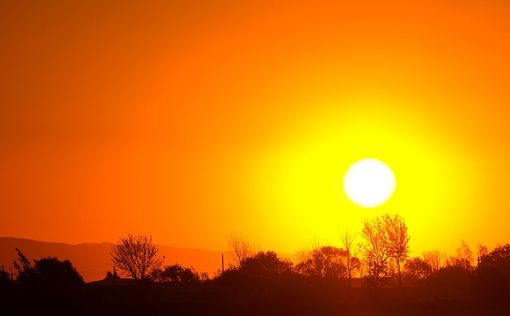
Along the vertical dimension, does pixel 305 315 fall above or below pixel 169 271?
below

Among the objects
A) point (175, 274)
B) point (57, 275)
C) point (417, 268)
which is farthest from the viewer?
point (417, 268)

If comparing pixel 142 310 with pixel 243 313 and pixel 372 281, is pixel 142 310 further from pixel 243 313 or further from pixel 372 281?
pixel 372 281

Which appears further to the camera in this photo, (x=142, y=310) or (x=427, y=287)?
Answer: (x=427, y=287)

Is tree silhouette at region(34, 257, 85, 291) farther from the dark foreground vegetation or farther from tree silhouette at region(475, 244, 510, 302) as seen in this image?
tree silhouette at region(475, 244, 510, 302)

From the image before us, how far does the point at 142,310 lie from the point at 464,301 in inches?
1057

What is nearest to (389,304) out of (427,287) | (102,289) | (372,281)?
(372,281)

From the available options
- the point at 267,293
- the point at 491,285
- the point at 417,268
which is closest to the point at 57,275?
the point at 267,293

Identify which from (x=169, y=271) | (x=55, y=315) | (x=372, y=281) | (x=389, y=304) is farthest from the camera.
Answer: (x=169, y=271)

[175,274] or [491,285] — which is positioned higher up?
[175,274]

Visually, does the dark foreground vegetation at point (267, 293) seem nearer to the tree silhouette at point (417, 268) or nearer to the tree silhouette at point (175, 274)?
the tree silhouette at point (175, 274)

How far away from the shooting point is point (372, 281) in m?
71.9

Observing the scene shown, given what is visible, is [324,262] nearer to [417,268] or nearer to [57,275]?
[417,268]

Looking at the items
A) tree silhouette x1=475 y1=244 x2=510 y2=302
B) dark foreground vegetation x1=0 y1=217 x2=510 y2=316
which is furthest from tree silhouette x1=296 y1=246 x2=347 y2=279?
tree silhouette x1=475 y1=244 x2=510 y2=302

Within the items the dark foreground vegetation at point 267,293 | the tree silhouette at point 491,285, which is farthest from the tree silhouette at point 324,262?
the tree silhouette at point 491,285
